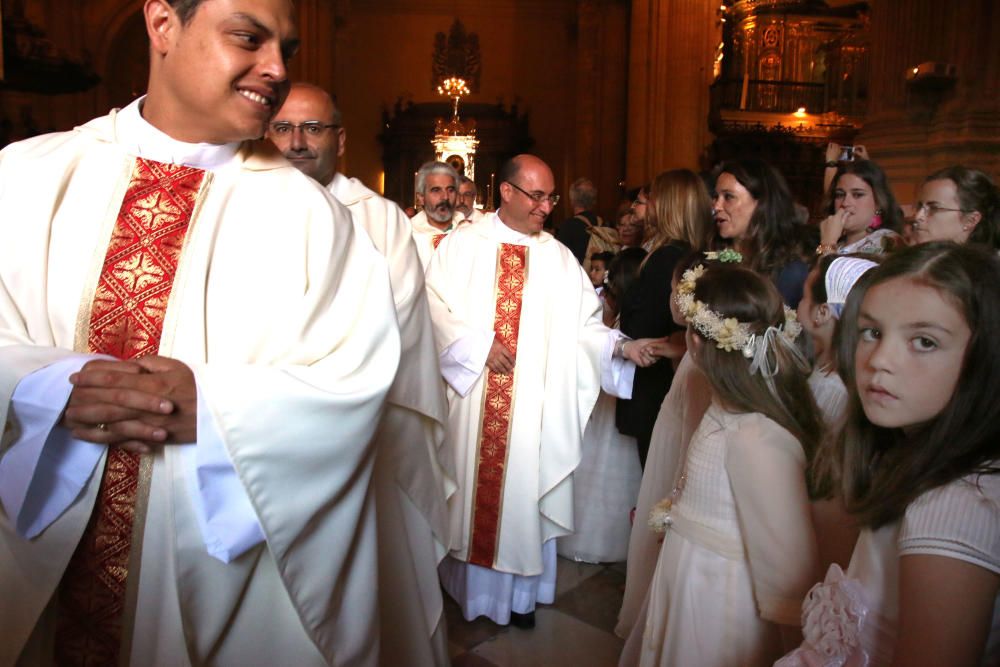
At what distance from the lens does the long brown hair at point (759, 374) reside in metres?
2.17

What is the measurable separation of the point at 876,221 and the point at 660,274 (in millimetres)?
1093

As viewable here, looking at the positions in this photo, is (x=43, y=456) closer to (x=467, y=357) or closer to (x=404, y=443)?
(x=404, y=443)

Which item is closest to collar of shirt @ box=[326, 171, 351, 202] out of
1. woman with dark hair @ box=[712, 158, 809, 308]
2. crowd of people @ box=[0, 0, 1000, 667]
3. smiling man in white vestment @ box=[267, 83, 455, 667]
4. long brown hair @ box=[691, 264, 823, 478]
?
smiling man in white vestment @ box=[267, 83, 455, 667]

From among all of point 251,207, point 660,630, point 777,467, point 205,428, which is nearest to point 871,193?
point 777,467

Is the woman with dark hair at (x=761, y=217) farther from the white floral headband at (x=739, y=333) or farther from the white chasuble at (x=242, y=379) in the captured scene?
the white chasuble at (x=242, y=379)

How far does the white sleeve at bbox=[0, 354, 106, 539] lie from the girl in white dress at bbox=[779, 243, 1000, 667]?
1.39 m

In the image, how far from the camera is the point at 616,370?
12.1ft

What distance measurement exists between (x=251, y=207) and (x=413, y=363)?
863 millimetres

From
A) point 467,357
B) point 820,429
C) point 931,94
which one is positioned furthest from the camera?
point 931,94

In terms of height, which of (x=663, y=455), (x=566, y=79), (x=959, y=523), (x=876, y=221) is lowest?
(x=663, y=455)

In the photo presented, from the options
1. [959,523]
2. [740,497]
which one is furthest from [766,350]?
[959,523]

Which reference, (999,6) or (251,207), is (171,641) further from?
(999,6)

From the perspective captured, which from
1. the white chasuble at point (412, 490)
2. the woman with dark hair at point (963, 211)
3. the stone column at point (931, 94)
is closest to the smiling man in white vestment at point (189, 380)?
the white chasuble at point (412, 490)

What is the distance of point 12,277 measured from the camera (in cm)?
152
